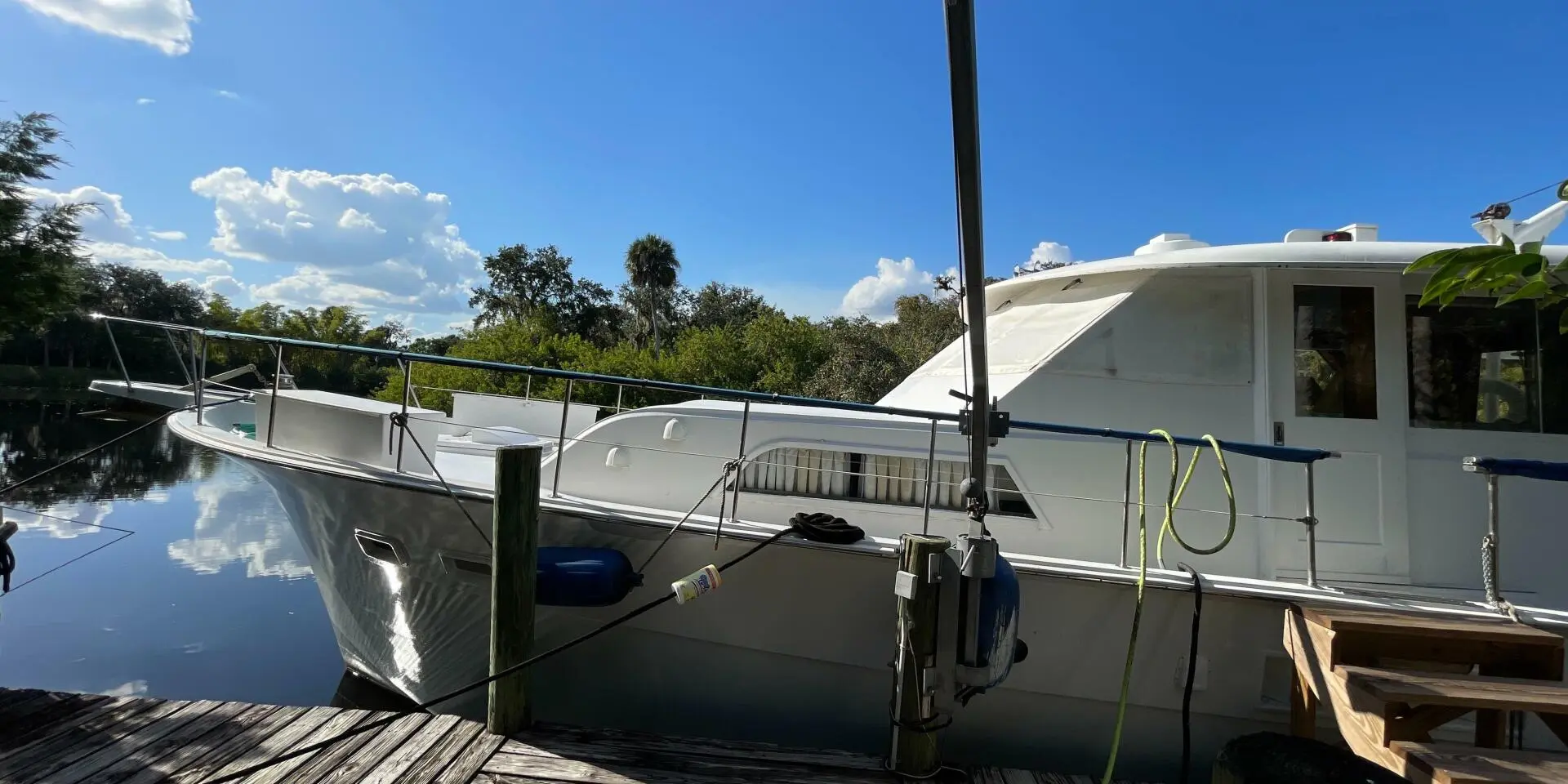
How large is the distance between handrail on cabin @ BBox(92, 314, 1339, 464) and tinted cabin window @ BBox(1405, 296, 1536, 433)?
0.85 m

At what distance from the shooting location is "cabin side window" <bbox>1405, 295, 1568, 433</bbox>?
3631mm

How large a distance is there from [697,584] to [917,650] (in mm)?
963

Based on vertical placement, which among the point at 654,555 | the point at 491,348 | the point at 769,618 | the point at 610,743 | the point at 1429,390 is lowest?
the point at 610,743

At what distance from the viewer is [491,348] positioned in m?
23.7

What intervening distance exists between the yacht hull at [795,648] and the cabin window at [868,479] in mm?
609

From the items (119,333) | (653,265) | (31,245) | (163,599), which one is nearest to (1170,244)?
(163,599)

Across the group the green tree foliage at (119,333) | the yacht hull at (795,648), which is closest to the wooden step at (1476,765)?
the yacht hull at (795,648)

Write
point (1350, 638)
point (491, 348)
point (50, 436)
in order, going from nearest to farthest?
point (1350, 638)
point (50, 436)
point (491, 348)

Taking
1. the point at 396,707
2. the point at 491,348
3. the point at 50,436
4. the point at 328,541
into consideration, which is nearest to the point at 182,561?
A: the point at 396,707

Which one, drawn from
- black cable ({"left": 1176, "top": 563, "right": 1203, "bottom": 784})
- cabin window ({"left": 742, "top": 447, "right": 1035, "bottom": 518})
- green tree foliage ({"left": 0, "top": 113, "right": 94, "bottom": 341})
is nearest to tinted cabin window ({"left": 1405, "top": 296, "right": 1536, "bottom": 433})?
black cable ({"left": 1176, "top": 563, "right": 1203, "bottom": 784})

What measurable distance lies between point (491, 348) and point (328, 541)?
20968 millimetres

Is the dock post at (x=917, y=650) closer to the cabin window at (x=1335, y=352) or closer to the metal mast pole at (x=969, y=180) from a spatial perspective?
the metal mast pole at (x=969, y=180)

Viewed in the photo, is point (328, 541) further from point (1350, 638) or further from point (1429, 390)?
point (1429, 390)

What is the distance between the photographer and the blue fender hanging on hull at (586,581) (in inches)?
128
